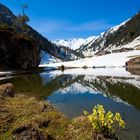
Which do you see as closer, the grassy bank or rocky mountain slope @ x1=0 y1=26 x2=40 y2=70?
the grassy bank

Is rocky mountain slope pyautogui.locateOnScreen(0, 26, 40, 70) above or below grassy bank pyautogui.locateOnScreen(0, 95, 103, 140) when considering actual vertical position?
above

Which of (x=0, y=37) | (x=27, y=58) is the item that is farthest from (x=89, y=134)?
(x=27, y=58)

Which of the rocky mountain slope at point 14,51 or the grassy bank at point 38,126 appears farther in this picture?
the rocky mountain slope at point 14,51

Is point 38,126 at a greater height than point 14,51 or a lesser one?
lesser

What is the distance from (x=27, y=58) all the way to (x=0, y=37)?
43.2ft

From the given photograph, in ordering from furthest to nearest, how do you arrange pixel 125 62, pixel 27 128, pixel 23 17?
pixel 23 17
pixel 125 62
pixel 27 128

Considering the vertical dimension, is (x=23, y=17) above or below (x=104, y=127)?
above

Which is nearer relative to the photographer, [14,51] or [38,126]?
[38,126]

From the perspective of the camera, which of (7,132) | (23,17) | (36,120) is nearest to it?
(7,132)

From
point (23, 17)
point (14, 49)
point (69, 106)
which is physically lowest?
point (69, 106)

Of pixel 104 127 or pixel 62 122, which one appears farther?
pixel 62 122

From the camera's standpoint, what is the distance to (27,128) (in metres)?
13.6

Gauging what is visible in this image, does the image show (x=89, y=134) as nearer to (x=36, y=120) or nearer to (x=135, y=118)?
(x=36, y=120)

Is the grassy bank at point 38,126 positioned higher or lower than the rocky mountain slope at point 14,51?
lower
